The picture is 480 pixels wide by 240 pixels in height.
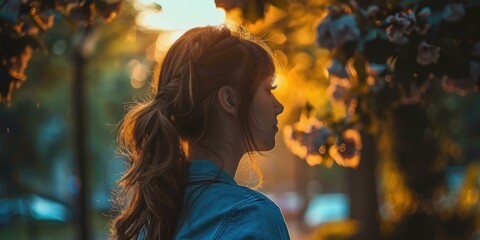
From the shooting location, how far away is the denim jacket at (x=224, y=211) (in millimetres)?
1678

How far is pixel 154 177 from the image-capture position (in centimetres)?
196

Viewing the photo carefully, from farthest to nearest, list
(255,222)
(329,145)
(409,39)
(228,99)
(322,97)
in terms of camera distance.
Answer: (322,97), (329,145), (409,39), (228,99), (255,222)

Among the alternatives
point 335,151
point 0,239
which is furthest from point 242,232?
point 0,239

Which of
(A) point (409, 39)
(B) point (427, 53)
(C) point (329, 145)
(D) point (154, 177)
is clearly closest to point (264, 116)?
(D) point (154, 177)

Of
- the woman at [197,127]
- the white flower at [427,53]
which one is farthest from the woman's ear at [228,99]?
the white flower at [427,53]

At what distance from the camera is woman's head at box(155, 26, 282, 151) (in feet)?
6.35

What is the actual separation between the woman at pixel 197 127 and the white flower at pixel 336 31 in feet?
4.81

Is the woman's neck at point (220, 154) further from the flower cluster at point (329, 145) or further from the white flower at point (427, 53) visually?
the flower cluster at point (329, 145)

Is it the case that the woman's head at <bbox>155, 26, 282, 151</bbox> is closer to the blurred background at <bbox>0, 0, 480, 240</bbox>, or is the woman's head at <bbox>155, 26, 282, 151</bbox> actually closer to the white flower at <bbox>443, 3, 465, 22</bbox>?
the blurred background at <bbox>0, 0, 480, 240</bbox>

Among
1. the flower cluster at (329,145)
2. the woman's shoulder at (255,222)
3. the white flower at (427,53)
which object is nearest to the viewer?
the woman's shoulder at (255,222)

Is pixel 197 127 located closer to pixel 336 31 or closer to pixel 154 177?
pixel 154 177

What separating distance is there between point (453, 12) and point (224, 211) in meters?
1.89

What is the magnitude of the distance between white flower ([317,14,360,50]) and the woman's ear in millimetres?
1632

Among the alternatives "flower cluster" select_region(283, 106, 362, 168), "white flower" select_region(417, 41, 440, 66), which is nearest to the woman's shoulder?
"white flower" select_region(417, 41, 440, 66)
